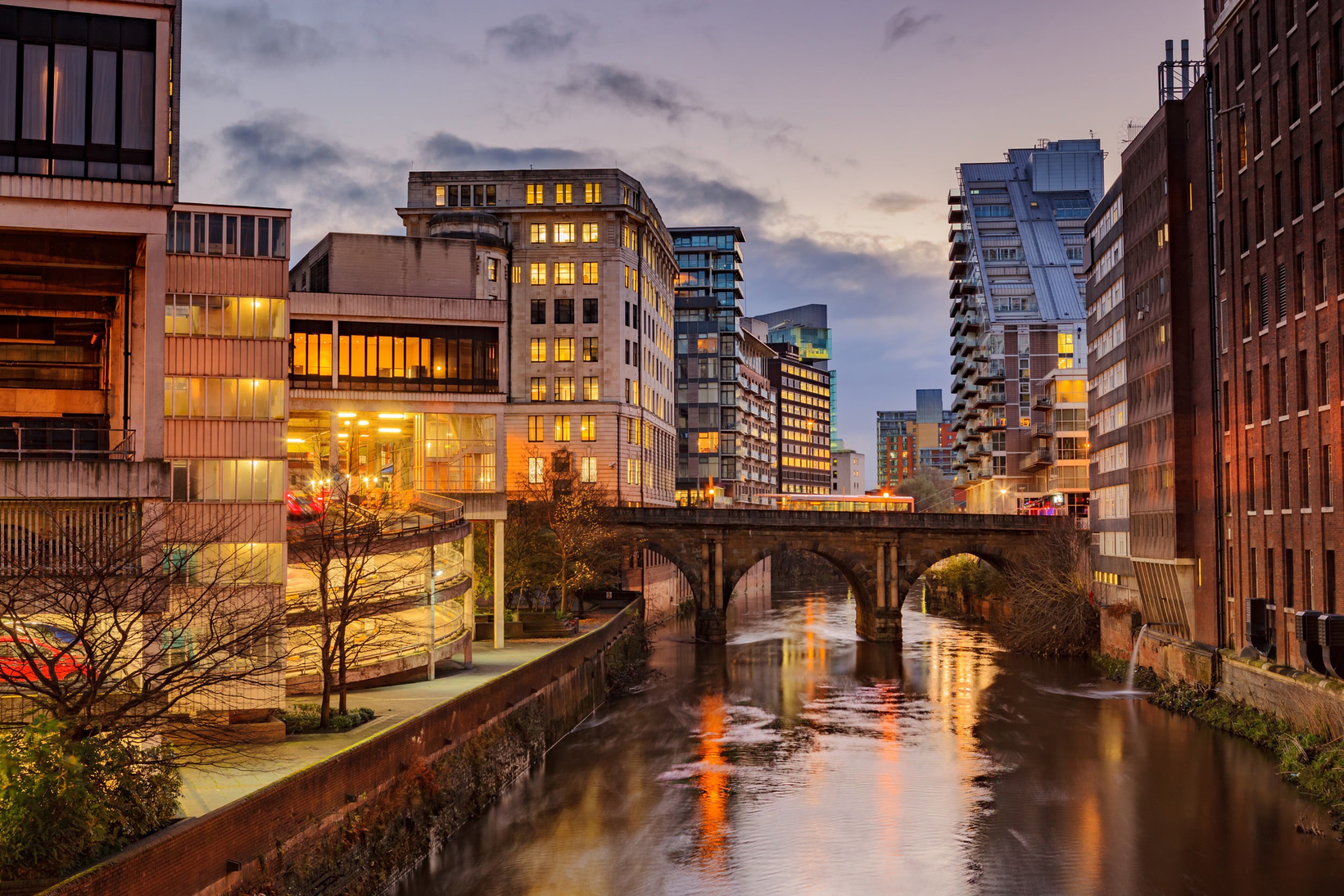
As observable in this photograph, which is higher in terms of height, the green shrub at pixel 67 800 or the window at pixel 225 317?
the window at pixel 225 317

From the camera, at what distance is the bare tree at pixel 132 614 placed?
76.3ft

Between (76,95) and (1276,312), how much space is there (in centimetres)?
4032

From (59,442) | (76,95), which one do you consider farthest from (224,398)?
(59,442)

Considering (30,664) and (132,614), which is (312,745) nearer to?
(132,614)

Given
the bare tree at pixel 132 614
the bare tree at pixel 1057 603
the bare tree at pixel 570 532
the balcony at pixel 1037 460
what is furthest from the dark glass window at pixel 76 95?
the balcony at pixel 1037 460

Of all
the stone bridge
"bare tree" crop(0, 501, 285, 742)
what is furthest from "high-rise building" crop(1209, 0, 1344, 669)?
"bare tree" crop(0, 501, 285, 742)

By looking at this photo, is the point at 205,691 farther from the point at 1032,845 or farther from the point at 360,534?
the point at 1032,845

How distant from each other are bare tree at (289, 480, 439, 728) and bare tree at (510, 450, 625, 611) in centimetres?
2303

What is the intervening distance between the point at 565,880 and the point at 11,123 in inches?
885

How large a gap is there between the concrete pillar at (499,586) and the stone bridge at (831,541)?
98.4 feet

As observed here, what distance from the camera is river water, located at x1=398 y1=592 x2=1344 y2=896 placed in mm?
32406

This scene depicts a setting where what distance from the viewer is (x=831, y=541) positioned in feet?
295

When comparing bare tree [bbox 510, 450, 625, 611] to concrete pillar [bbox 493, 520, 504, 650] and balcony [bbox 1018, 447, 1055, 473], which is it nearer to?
concrete pillar [bbox 493, 520, 504, 650]

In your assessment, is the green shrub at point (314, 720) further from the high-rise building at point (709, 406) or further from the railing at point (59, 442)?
the high-rise building at point (709, 406)
